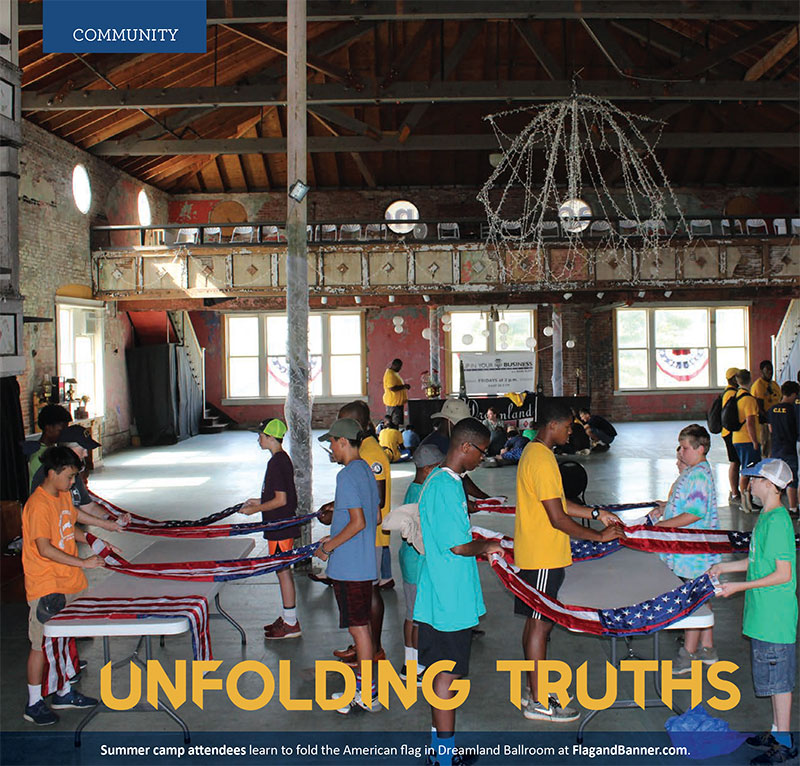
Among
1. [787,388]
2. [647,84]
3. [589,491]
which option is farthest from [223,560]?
[647,84]

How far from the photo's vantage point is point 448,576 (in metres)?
3.94

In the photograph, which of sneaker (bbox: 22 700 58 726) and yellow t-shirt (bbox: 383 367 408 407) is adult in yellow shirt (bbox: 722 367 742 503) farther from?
sneaker (bbox: 22 700 58 726)

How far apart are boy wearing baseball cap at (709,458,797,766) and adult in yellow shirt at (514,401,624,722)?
856 mm

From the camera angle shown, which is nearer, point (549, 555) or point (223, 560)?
point (549, 555)

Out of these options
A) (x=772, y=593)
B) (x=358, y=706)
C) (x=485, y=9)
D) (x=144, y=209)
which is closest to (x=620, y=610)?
(x=772, y=593)

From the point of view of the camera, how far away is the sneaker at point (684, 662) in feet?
17.2

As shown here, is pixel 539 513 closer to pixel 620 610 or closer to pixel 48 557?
pixel 620 610

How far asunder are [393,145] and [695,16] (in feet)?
23.5

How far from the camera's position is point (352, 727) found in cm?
454

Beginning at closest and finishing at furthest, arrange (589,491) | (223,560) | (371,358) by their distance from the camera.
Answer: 1. (223,560)
2. (589,491)
3. (371,358)

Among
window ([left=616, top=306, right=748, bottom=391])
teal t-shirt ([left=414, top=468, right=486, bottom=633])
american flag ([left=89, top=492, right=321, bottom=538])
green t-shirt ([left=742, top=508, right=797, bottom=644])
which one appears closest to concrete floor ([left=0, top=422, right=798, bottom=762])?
american flag ([left=89, top=492, right=321, bottom=538])

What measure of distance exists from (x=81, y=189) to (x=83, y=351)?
10.8ft

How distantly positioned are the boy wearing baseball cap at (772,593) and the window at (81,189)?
51.2ft

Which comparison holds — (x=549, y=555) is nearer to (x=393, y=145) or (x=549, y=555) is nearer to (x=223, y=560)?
(x=223, y=560)
